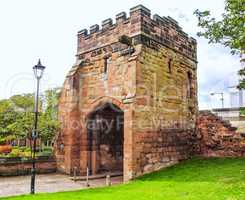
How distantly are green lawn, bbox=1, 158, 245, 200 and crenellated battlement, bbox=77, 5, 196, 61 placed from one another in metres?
5.95

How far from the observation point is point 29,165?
15.4 metres

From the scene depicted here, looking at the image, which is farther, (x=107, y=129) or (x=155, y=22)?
(x=107, y=129)

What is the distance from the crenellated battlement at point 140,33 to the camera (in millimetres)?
13320

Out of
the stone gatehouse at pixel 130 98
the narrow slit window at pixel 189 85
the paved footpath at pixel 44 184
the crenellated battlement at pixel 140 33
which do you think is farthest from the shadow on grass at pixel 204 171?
the crenellated battlement at pixel 140 33

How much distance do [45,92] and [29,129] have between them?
579 inches

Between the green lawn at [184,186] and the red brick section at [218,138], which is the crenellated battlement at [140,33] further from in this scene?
the green lawn at [184,186]

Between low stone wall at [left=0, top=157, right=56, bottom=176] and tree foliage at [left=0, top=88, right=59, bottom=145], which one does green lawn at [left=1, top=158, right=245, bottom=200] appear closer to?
low stone wall at [left=0, top=157, right=56, bottom=176]

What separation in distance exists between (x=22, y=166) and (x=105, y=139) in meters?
4.57

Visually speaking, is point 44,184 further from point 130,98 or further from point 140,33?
point 140,33

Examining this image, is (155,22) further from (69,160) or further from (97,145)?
(69,160)

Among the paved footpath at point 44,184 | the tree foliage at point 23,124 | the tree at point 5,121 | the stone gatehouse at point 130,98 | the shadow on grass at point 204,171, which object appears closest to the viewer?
the shadow on grass at point 204,171

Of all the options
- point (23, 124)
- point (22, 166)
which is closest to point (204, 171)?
point (22, 166)

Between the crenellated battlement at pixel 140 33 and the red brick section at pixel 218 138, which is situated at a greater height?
the crenellated battlement at pixel 140 33

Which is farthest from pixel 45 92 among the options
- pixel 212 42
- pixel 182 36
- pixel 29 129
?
pixel 212 42
